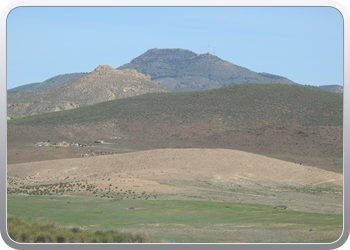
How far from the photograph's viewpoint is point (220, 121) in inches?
4085

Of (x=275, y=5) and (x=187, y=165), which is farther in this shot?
(x=187, y=165)

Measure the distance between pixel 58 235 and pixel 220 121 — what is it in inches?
3604

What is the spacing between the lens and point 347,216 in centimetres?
→ 1064

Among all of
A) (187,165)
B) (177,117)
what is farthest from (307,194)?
(177,117)

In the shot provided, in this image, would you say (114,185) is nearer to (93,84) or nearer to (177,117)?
(177,117)

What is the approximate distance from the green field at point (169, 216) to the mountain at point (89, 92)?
128 metres

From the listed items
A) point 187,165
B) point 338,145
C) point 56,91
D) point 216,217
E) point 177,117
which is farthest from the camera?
point 56,91

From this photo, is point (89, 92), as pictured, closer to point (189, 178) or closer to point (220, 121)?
point (220, 121)

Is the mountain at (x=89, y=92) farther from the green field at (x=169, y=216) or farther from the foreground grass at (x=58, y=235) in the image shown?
the foreground grass at (x=58, y=235)

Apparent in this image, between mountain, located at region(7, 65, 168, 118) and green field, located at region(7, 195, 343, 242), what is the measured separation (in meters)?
128

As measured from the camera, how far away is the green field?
18656 millimetres

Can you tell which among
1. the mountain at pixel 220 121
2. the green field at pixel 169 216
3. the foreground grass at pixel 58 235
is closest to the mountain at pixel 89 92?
the mountain at pixel 220 121

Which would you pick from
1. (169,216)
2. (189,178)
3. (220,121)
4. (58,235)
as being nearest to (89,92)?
(220,121)
